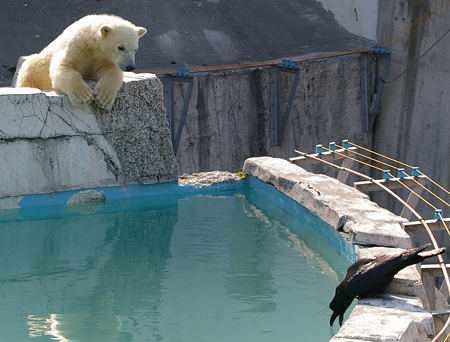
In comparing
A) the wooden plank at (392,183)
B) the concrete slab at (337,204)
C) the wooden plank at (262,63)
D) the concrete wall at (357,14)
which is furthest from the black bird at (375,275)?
the concrete wall at (357,14)

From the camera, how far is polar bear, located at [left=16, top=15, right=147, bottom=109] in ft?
14.5

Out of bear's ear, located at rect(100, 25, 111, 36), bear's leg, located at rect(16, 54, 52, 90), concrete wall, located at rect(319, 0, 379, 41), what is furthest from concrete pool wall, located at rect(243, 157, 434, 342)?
concrete wall, located at rect(319, 0, 379, 41)

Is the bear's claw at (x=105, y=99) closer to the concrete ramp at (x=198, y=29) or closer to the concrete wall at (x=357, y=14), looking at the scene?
the concrete ramp at (x=198, y=29)

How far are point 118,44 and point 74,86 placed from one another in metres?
0.46

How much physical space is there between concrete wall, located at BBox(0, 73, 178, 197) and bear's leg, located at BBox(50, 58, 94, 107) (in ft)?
0.25

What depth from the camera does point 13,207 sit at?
4418 millimetres

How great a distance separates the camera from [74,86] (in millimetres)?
4406

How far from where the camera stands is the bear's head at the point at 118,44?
4461 millimetres

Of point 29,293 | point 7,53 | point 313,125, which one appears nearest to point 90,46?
point 29,293

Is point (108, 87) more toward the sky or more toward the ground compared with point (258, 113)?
more toward the sky

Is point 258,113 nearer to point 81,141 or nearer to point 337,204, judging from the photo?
point 81,141

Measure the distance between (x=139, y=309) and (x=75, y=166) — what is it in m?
1.95

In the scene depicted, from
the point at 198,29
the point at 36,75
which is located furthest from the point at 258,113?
the point at 36,75

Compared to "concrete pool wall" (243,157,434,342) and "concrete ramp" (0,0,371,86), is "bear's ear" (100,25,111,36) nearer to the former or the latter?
"concrete pool wall" (243,157,434,342)
